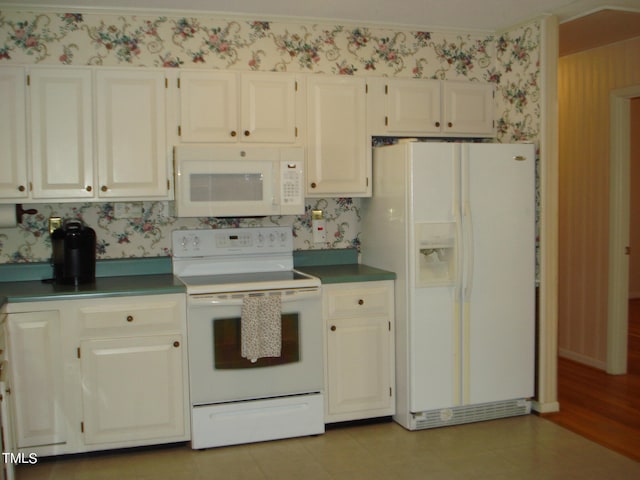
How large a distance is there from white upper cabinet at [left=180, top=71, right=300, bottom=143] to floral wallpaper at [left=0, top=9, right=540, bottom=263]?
18 centimetres

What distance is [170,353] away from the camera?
11.0 ft

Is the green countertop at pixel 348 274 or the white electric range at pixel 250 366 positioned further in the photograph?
the green countertop at pixel 348 274

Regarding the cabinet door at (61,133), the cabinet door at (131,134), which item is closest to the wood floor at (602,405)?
the cabinet door at (131,134)

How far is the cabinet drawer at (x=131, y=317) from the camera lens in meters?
3.25

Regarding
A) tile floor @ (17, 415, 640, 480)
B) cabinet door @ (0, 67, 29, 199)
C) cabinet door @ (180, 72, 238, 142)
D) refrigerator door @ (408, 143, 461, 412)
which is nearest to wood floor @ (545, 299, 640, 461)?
tile floor @ (17, 415, 640, 480)

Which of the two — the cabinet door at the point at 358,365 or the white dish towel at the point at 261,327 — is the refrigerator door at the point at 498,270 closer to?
the cabinet door at the point at 358,365

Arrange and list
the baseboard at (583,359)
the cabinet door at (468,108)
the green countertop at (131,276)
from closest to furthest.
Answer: the green countertop at (131,276) → the cabinet door at (468,108) → the baseboard at (583,359)

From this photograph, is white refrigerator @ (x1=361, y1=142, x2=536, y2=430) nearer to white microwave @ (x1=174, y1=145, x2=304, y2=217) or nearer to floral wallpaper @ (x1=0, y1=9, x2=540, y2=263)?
floral wallpaper @ (x1=0, y1=9, x2=540, y2=263)

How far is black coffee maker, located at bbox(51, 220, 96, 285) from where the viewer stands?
3477 millimetres

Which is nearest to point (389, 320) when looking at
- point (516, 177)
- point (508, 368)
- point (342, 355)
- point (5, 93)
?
point (342, 355)

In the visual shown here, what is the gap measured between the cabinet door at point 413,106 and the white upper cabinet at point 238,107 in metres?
0.60

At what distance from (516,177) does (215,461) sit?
2.24 m

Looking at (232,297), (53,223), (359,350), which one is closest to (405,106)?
(359,350)

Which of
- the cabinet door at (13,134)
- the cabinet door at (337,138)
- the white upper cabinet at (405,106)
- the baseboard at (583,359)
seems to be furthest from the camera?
the baseboard at (583,359)
